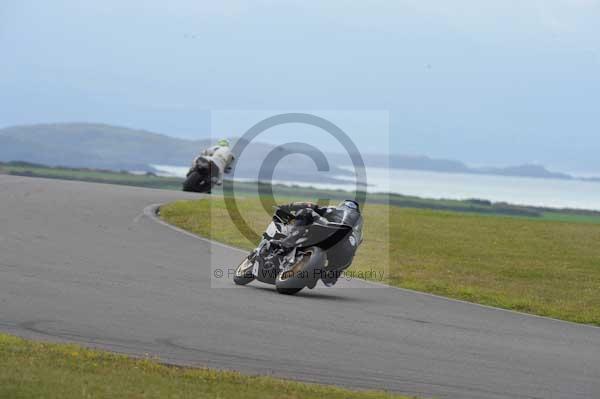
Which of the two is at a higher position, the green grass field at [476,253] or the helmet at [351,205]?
the helmet at [351,205]

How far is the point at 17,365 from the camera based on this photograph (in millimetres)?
9422

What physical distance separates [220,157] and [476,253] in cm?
1486

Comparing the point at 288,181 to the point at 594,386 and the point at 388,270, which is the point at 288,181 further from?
the point at 594,386

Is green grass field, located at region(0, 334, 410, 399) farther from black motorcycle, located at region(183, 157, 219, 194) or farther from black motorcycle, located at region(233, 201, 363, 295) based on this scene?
black motorcycle, located at region(183, 157, 219, 194)

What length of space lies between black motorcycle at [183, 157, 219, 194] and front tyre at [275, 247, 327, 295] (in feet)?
78.9

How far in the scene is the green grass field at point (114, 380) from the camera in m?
8.73

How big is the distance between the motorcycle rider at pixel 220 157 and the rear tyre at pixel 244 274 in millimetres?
22983

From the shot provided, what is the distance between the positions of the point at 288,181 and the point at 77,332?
276 ft

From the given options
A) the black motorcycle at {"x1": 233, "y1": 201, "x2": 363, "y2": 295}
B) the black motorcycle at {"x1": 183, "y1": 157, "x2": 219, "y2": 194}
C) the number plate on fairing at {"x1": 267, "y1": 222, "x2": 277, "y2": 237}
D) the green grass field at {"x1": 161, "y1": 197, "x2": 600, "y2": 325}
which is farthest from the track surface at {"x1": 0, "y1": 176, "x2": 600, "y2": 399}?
the black motorcycle at {"x1": 183, "y1": 157, "x2": 219, "y2": 194}


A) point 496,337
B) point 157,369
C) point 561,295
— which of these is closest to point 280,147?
point 561,295

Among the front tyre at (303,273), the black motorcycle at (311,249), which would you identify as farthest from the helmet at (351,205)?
the front tyre at (303,273)

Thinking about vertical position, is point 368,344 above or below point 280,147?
below

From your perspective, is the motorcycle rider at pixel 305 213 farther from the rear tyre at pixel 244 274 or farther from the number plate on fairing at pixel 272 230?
the rear tyre at pixel 244 274

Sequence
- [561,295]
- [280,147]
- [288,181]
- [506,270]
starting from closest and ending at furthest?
[561,295] → [506,270] → [280,147] → [288,181]
